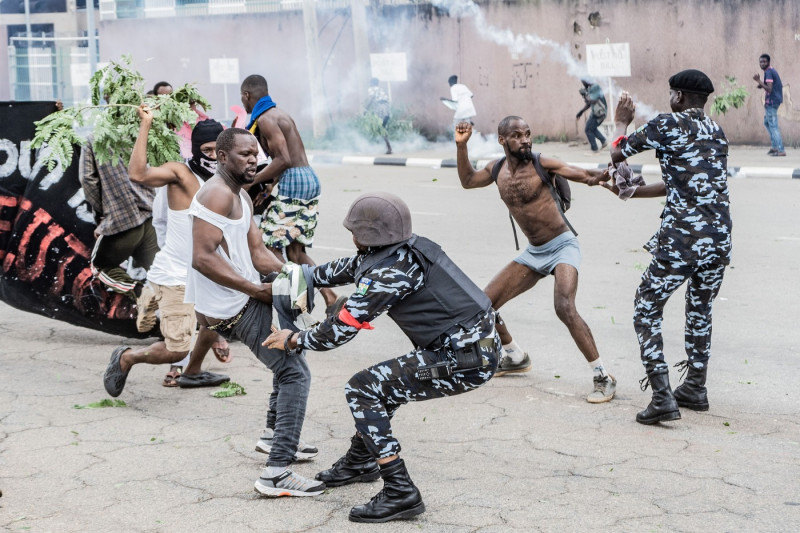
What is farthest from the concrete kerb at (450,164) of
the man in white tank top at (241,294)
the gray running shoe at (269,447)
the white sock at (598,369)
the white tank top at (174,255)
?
the man in white tank top at (241,294)

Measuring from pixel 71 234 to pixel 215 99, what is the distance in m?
23.6

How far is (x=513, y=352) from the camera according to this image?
700 centimetres

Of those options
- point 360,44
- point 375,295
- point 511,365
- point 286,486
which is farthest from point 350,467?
point 360,44

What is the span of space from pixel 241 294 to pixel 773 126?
1691cm

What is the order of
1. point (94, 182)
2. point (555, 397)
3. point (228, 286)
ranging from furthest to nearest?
point (94, 182) < point (555, 397) < point (228, 286)

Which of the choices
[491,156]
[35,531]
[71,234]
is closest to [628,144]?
[35,531]

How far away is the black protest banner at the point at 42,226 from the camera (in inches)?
307

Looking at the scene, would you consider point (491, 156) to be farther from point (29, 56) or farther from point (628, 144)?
point (628, 144)

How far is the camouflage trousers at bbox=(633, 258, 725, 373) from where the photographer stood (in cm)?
593

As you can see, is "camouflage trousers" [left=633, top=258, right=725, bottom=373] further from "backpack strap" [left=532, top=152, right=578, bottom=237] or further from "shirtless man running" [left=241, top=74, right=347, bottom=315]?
"shirtless man running" [left=241, top=74, right=347, bottom=315]

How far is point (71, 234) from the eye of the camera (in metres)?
7.84

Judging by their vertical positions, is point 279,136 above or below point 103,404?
above

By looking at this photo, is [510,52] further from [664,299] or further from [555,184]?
[664,299]

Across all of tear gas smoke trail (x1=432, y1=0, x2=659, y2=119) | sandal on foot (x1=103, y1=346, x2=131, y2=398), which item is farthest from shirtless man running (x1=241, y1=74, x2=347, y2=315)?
tear gas smoke trail (x1=432, y1=0, x2=659, y2=119)
